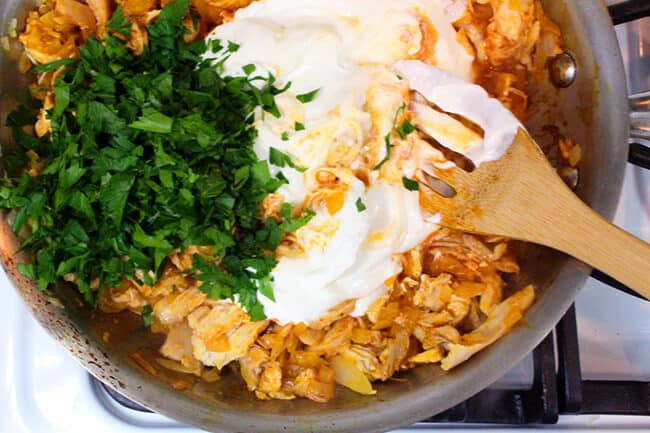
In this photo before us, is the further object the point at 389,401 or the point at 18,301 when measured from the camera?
the point at 18,301

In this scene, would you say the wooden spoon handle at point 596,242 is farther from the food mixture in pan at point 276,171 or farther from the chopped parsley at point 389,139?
the chopped parsley at point 389,139

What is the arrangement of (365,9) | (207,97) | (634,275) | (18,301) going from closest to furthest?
(634,275)
(207,97)
(365,9)
(18,301)

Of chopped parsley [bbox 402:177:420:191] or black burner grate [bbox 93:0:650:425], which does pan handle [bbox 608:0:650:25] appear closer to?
black burner grate [bbox 93:0:650:425]

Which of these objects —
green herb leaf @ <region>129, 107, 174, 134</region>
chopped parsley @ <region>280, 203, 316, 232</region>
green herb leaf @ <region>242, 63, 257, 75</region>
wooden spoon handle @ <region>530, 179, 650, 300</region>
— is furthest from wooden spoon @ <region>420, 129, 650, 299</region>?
green herb leaf @ <region>129, 107, 174, 134</region>

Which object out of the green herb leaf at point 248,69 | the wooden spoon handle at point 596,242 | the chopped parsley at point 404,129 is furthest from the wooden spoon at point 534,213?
the green herb leaf at point 248,69

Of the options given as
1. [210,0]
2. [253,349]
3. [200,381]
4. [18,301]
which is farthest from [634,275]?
[18,301]

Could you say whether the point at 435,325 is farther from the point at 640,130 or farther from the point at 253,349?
the point at 640,130

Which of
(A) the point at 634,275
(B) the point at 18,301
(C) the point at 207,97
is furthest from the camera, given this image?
(B) the point at 18,301

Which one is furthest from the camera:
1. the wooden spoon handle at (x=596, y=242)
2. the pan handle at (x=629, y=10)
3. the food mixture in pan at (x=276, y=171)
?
the pan handle at (x=629, y=10)
